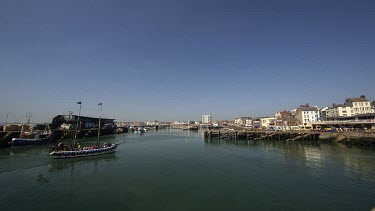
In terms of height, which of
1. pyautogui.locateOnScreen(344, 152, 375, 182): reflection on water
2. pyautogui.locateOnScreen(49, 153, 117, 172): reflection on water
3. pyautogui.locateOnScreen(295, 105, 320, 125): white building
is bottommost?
pyautogui.locateOnScreen(49, 153, 117, 172): reflection on water

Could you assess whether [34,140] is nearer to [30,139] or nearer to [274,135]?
[30,139]

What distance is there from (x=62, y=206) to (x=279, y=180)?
1066 inches

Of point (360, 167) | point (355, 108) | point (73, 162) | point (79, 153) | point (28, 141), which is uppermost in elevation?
point (355, 108)

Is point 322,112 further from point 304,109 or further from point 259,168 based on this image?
point 259,168

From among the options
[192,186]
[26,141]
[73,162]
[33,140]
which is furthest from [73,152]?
[192,186]

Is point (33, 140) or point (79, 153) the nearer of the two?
point (79, 153)

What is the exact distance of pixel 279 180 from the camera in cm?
2475

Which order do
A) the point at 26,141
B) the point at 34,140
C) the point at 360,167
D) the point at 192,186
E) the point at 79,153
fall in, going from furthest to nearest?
1. the point at 34,140
2. the point at 26,141
3. the point at 79,153
4. the point at 360,167
5. the point at 192,186

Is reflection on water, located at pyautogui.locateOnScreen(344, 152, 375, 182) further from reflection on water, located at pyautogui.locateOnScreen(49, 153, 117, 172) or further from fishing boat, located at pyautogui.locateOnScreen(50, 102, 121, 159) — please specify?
fishing boat, located at pyautogui.locateOnScreen(50, 102, 121, 159)

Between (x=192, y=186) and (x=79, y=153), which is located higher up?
(x=79, y=153)

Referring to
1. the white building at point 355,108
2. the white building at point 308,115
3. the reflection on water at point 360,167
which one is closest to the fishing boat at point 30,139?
the reflection on water at point 360,167

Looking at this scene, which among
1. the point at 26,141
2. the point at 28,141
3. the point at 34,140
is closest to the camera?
the point at 26,141

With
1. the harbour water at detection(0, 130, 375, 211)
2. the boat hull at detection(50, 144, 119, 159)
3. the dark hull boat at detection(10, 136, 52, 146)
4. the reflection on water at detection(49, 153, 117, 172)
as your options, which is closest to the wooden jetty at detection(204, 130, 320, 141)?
the harbour water at detection(0, 130, 375, 211)

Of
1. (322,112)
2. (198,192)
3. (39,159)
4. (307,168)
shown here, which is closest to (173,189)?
(198,192)
